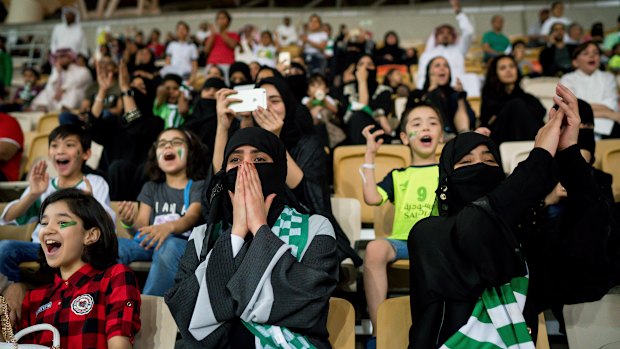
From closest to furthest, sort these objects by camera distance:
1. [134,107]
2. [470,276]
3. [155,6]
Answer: [470,276] < [134,107] < [155,6]

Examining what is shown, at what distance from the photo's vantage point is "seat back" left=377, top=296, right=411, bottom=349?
2373mm

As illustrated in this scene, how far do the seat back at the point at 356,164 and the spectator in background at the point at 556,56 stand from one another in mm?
5198

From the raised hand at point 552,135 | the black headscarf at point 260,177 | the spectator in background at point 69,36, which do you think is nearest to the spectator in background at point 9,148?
the black headscarf at point 260,177

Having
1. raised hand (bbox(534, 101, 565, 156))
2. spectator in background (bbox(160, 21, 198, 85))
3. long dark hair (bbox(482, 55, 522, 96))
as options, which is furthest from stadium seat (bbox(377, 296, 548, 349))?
spectator in background (bbox(160, 21, 198, 85))

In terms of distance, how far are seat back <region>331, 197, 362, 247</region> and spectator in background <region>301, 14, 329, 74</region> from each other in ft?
21.2

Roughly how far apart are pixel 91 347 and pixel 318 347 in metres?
0.84

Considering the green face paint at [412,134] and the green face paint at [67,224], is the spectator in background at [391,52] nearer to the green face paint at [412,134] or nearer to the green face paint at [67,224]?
the green face paint at [412,134]

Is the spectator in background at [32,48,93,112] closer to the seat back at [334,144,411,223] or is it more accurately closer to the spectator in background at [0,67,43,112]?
the spectator in background at [0,67,43,112]

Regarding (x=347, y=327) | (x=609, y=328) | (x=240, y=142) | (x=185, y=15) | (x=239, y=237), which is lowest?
(x=609, y=328)

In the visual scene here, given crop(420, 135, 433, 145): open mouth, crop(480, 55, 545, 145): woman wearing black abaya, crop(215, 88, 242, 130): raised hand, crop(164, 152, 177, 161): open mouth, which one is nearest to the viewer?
crop(215, 88, 242, 130): raised hand

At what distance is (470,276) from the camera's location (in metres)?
2.15

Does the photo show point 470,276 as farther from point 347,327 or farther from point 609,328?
point 609,328

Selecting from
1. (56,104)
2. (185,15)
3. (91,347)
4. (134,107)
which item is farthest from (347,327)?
(185,15)

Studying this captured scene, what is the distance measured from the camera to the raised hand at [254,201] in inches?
93.5
